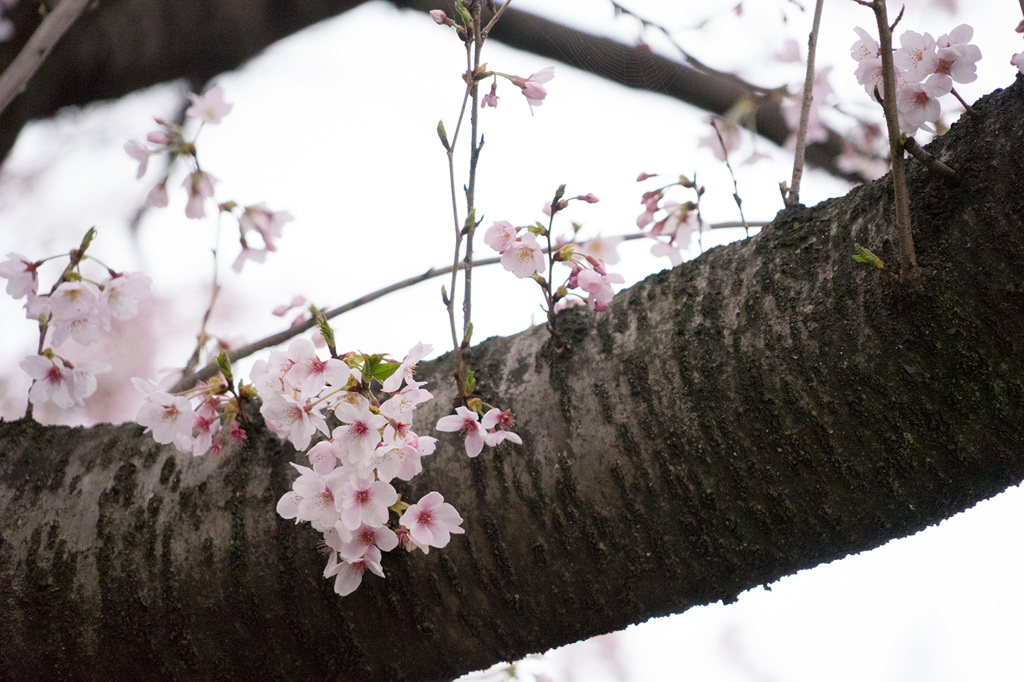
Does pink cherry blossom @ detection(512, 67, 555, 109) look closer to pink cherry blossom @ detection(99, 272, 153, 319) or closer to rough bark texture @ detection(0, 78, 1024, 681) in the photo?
rough bark texture @ detection(0, 78, 1024, 681)

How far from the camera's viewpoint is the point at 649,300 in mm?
826

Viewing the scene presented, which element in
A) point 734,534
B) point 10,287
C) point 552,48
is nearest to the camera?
point 734,534

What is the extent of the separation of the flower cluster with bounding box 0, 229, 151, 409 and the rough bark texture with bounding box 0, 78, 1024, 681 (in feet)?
0.50

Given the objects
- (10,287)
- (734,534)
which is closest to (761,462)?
(734,534)

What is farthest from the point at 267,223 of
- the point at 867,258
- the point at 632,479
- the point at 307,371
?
the point at 867,258

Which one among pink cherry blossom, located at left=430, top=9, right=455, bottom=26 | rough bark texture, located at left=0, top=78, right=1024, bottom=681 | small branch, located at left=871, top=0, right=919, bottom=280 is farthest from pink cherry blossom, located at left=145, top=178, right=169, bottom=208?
small branch, located at left=871, top=0, right=919, bottom=280

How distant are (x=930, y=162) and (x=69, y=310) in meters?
1.15

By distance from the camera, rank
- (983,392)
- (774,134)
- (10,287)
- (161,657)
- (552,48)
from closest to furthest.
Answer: (983,392) → (161,657) → (10,287) → (552,48) → (774,134)

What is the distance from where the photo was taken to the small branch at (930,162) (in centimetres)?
59

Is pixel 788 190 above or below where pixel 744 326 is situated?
above

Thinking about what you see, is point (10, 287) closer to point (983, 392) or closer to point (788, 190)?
point (788, 190)

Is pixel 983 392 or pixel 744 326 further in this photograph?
pixel 744 326

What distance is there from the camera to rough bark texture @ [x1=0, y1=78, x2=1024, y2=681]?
0.62 m

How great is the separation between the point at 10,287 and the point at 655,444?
40.5 inches
